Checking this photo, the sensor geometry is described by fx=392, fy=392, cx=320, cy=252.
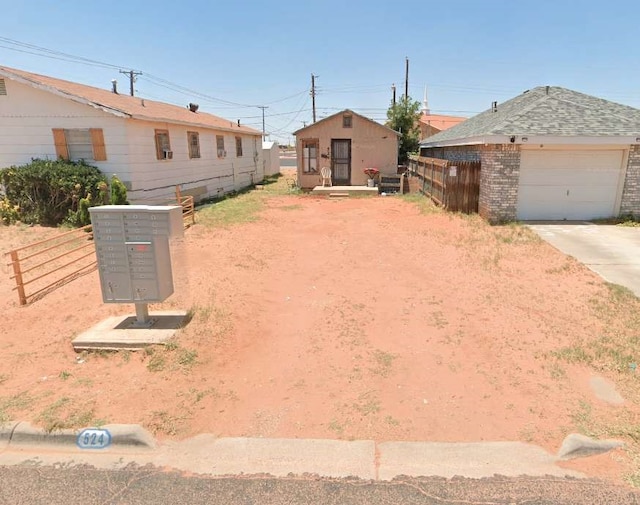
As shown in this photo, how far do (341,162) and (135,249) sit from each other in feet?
54.8

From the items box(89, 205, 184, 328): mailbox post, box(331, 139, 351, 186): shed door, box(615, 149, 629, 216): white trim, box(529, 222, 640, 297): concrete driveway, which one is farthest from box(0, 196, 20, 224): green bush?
box(615, 149, 629, 216): white trim

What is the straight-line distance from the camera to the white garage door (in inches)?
450

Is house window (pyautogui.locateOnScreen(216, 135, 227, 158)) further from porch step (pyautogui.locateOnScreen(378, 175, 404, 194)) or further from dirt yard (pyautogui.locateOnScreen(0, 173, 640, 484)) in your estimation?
dirt yard (pyautogui.locateOnScreen(0, 173, 640, 484))

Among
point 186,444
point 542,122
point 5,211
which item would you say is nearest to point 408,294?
point 186,444

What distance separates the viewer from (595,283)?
261 inches

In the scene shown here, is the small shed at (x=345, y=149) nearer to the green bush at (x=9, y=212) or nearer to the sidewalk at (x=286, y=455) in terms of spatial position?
the green bush at (x=9, y=212)

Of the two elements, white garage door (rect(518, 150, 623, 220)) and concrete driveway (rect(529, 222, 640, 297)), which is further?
white garage door (rect(518, 150, 623, 220))

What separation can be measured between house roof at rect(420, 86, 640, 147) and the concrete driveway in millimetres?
2594

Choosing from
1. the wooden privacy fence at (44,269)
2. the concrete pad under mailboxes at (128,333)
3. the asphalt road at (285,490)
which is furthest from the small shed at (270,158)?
the asphalt road at (285,490)

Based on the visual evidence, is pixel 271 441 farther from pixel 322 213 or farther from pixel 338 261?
pixel 322 213

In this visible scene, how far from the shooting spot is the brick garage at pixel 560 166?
1098cm

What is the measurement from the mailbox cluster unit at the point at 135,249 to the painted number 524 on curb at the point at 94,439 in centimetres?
179

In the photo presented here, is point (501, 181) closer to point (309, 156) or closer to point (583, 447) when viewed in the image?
point (583, 447)

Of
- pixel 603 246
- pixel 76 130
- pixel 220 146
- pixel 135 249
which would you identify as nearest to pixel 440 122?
pixel 220 146
